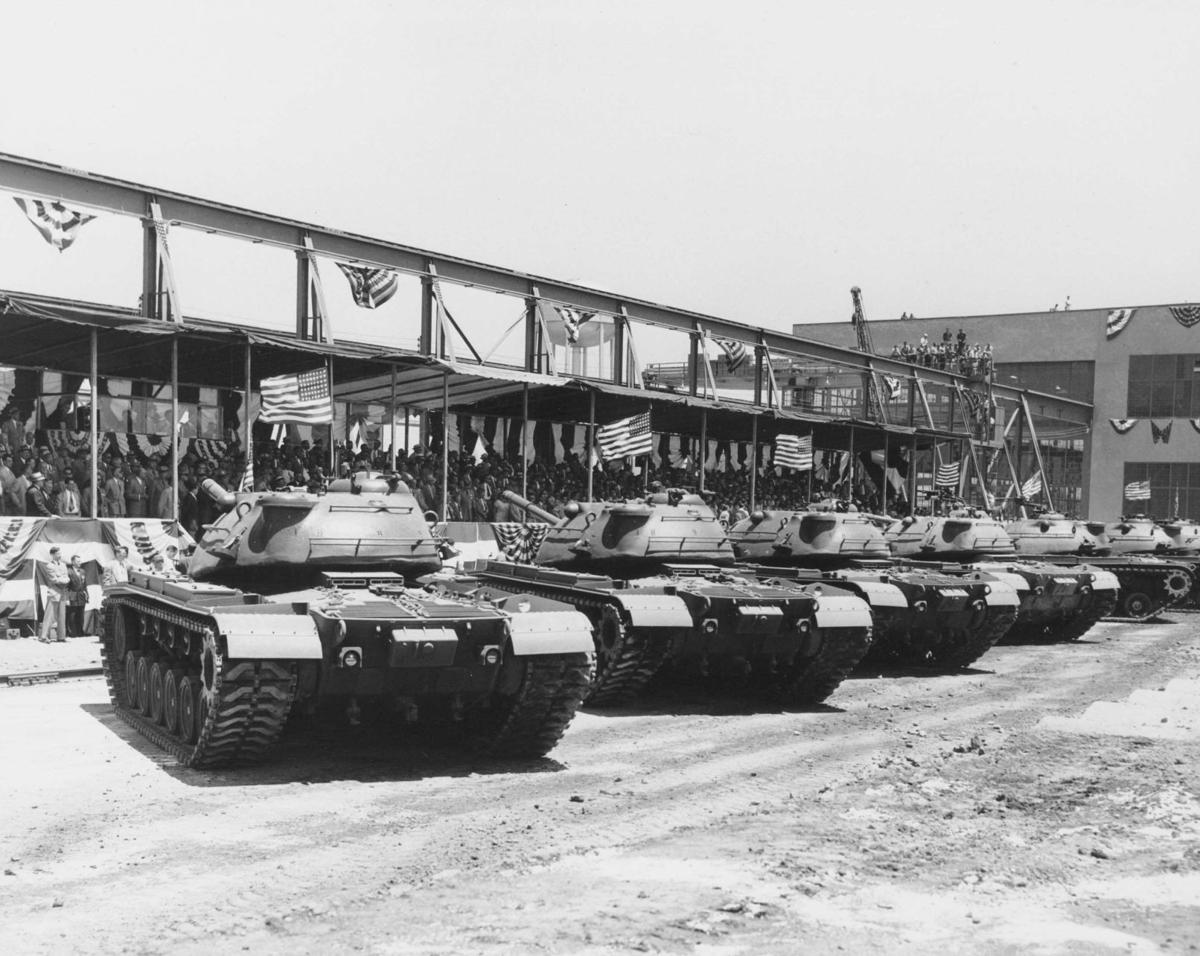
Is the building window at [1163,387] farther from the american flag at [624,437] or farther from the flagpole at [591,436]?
the flagpole at [591,436]

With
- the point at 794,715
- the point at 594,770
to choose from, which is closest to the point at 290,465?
the point at 794,715

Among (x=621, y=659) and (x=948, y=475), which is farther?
(x=948, y=475)

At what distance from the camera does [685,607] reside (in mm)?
13273

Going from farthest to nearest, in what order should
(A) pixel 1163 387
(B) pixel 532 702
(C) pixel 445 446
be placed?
(A) pixel 1163 387, (C) pixel 445 446, (B) pixel 532 702

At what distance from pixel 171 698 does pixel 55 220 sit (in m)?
10.6

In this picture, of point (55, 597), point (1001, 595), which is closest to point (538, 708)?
point (1001, 595)

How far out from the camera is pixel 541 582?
14.7 metres

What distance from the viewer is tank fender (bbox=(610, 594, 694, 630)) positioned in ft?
42.7

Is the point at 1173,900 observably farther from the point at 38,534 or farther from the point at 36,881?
the point at 38,534

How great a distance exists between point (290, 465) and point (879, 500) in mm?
21902

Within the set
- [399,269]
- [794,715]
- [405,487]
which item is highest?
[399,269]

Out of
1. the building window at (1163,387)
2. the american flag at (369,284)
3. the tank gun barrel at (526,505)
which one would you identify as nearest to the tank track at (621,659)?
the tank gun barrel at (526,505)

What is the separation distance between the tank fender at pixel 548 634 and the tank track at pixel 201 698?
67.0 inches

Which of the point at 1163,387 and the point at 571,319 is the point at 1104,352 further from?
the point at 571,319
